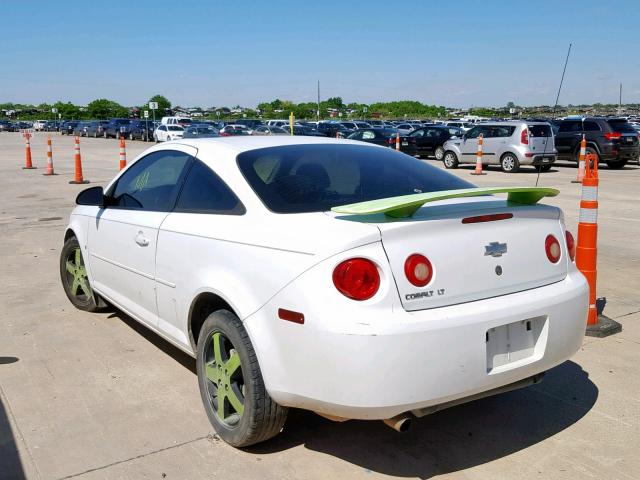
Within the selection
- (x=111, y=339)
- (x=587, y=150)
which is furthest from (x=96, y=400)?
(x=587, y=150)

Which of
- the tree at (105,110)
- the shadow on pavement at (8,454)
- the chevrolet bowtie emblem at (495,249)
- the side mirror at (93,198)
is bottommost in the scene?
the shadow on pavement at (8,454)

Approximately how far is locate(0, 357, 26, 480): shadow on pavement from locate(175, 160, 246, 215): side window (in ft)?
4.95

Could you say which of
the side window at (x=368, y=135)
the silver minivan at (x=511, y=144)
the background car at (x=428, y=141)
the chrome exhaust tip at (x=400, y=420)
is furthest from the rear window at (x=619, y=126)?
the chrome exhaust tip at (x=400, y=420)

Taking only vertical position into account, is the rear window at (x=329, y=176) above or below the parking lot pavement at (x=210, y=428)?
above

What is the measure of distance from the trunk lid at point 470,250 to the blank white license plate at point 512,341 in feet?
0.54

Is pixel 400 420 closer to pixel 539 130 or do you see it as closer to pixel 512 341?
pixel 512 341

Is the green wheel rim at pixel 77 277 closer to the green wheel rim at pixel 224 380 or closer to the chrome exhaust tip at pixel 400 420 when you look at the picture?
the green wheel rim at pixel 224 380

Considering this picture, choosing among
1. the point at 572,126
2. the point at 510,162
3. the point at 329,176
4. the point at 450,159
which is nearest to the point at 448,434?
the point at 329,176

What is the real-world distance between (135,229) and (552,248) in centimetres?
Answer: 256

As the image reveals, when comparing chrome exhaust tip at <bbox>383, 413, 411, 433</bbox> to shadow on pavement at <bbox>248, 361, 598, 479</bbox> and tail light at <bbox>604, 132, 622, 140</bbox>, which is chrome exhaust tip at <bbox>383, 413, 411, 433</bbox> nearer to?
shadow on pavement at <bbox>248, 361, 598, 479</bbox>

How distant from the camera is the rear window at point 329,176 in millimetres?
3352

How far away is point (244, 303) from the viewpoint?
309cm

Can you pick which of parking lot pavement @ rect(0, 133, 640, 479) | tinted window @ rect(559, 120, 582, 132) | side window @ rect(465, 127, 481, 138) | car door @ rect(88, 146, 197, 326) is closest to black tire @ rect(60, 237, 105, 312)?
parking lot pavement @ rect(0, 133, 640, 479)

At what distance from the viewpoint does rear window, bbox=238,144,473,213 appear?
11.0 feet
